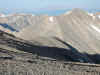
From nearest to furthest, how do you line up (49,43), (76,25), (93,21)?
1. (49,43)
2. (76,25)
3. (93,21)

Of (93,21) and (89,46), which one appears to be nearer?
(89,46)

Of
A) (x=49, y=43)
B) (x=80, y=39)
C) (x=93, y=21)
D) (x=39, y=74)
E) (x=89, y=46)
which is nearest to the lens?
(x=39, y=74)

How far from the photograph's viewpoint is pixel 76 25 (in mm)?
104125

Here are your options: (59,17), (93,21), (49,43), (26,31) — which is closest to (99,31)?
(93,21)

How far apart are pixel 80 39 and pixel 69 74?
235 feet

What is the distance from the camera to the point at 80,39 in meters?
92.9

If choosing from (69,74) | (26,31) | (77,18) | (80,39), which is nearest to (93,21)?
(77,18)

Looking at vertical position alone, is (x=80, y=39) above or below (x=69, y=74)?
above

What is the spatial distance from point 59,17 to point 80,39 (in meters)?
18.4

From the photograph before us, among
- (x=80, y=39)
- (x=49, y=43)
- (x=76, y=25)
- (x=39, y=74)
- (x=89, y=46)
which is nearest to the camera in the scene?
(x=39, y=74)

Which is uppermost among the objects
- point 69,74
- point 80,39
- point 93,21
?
point 93,21

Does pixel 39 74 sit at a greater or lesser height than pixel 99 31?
lesser

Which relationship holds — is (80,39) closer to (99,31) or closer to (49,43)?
(99,31)

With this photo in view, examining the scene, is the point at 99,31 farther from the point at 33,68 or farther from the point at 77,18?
the point at 33,68
